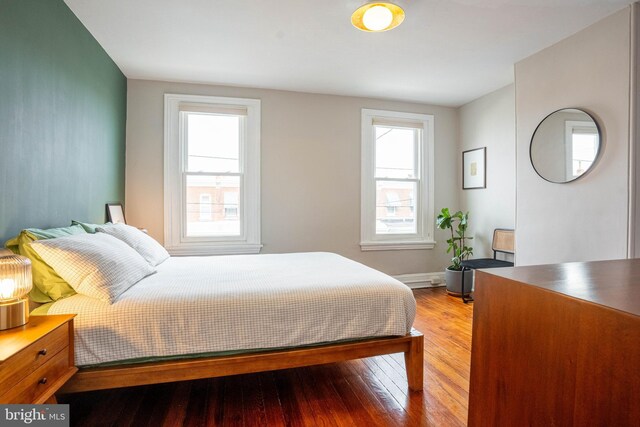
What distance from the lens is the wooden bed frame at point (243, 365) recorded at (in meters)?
1.49

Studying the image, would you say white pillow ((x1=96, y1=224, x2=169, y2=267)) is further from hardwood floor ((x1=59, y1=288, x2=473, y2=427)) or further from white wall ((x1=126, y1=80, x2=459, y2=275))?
white wall ((x1=126, y1=80, x2=459, y2=275))

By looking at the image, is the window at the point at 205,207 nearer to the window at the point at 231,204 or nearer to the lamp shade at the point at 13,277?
the window at the point at 231,204

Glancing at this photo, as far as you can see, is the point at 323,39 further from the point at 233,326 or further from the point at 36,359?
the point at 36,359

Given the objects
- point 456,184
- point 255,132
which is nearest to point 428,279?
point 456,184

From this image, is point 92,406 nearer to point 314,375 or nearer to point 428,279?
point 314,375

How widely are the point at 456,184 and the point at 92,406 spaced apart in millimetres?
4377

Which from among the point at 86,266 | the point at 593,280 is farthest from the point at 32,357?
the point at 593,280

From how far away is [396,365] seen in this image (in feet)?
7.18

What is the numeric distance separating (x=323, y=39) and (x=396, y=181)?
2138 mm

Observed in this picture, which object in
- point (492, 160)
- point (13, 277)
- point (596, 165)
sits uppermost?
point (492, 160)

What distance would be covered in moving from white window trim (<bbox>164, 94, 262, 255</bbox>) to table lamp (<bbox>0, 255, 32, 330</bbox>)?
7.10ft

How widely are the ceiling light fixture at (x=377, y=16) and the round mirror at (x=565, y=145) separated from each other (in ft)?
5.26

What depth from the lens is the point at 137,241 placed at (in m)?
2.31

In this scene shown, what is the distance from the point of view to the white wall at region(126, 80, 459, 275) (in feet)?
11.1
